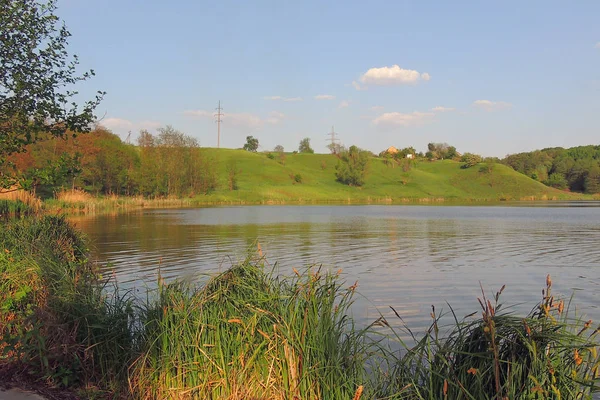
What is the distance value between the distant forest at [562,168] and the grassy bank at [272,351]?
137528 mm

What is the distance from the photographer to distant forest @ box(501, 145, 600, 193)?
416 ft

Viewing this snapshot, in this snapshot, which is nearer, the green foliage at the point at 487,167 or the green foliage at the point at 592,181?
the green foliage at the point at 592,181

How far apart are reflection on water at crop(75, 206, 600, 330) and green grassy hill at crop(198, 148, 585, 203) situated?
61.4 metres

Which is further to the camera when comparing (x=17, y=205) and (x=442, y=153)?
(x=442, y=153)

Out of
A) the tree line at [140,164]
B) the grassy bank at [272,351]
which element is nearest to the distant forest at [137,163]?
the tree line at [140,164]

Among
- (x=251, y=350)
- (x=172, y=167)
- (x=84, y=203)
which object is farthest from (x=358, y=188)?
(x=251, y=350)

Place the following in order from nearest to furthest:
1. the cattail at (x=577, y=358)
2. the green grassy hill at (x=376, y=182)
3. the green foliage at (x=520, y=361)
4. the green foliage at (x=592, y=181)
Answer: the cattail at (x=577, y=358) → the green foliage at (x=520, y=361) → the green grassy hill at (x=376, y=182) → the green foliage at (x=592, y=181)

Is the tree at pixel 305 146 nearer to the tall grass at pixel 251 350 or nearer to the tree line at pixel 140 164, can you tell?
the tree line at pixel 140 164

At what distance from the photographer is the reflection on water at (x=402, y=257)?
13.2 meters

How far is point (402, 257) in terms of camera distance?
2023cm

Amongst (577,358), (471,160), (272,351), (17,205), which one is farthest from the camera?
(471,160)

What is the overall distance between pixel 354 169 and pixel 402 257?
103919mm

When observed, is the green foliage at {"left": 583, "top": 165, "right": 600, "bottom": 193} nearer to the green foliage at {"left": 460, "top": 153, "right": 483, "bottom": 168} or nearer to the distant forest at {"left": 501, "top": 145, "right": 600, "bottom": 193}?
the distant forest at {"left": 501, "top": 145, "right": 600, "bottom": 193}

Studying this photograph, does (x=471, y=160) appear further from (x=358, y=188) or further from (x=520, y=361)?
(x=520, y=361)
